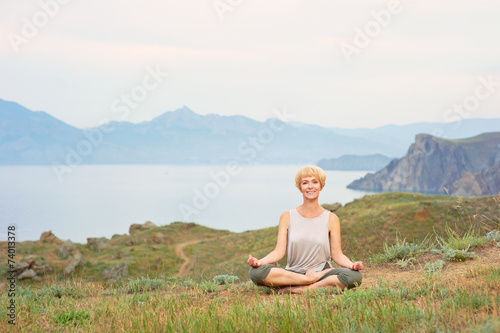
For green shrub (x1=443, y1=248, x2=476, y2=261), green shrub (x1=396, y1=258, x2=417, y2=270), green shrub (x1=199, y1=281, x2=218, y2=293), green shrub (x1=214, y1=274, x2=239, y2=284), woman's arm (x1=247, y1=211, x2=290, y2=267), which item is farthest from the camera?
green shrub (x1=396, y1=258, x2=417, y2=270)

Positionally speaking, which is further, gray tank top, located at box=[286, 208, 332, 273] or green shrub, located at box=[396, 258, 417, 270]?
green shrub, located at box=[396, 258, 417, 270]

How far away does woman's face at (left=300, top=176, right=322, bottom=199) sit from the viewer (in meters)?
7.18

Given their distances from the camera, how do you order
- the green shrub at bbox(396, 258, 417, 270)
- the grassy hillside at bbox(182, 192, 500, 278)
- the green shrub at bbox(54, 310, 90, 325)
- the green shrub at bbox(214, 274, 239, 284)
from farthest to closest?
the grassy hillside at bbox(182, 192, 500, 278), the green shrub at bbox(396, 258, 417, 270), the green shrub at bbox(214, 274, 239, 284), the green shrub at bbox(54, 310, 90, 325)

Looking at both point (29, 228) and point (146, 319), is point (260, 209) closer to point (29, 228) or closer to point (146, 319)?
point (29, 228)

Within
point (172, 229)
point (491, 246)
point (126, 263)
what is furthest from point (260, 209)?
point (491, 246)

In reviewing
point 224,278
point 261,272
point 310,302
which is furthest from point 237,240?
point 310,302

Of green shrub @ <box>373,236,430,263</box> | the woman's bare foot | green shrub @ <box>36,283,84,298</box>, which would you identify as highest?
green shrub @ <box>373,236,430,263</box>

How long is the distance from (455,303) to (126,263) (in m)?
35.7

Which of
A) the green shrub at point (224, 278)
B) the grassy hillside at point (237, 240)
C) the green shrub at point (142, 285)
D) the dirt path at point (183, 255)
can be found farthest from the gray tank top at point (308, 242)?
the dirt path at point (183, 255)

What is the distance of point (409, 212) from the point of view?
33500 mm

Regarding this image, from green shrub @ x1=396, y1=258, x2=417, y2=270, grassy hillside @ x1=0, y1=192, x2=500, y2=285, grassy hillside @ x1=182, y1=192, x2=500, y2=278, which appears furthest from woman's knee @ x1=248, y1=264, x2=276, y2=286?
grassy hillside @ x1=0, y1=192, x2=500, y2=285

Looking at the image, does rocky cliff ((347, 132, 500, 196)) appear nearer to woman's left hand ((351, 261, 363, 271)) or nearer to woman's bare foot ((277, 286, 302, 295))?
woman's left hand ((351, 261, 363, 271))

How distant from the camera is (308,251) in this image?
24.5 feet

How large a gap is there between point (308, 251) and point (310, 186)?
1.14m
